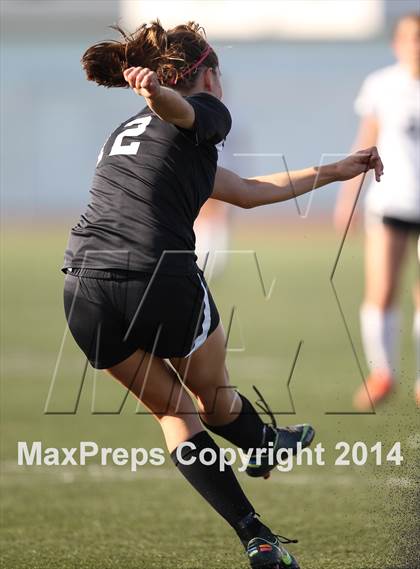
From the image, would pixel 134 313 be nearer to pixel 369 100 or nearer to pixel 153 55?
pixel 153 55

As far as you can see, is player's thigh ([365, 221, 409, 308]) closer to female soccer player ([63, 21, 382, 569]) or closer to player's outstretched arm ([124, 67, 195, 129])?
female soccer player ([63, 21, 382, 569])

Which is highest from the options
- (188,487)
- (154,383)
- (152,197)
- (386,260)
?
(152,197)

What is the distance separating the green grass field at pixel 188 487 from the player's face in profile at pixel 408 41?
1.90 m

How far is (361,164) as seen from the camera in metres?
3.51

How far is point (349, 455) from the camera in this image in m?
5.32

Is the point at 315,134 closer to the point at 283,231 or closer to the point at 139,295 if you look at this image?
the point at 283,231

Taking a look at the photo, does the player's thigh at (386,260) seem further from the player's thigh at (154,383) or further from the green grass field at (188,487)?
the player's thigh at (154,383)

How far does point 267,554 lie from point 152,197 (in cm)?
106

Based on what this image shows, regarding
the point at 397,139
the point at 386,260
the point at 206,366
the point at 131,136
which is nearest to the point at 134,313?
the point at 206,366

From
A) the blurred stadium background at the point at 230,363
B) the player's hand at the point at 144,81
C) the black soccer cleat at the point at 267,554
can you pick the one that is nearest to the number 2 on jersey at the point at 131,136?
the player's hand at the point at 144,81

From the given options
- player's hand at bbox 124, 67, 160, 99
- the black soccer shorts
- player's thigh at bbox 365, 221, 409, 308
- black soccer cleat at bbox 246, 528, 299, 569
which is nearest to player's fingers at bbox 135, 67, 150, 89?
player's hand at bbox 124, 67, 160, 99

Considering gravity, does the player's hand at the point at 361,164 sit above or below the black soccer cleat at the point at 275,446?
above

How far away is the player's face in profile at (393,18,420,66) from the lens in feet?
20.8

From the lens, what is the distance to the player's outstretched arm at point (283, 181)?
11.6 feet
